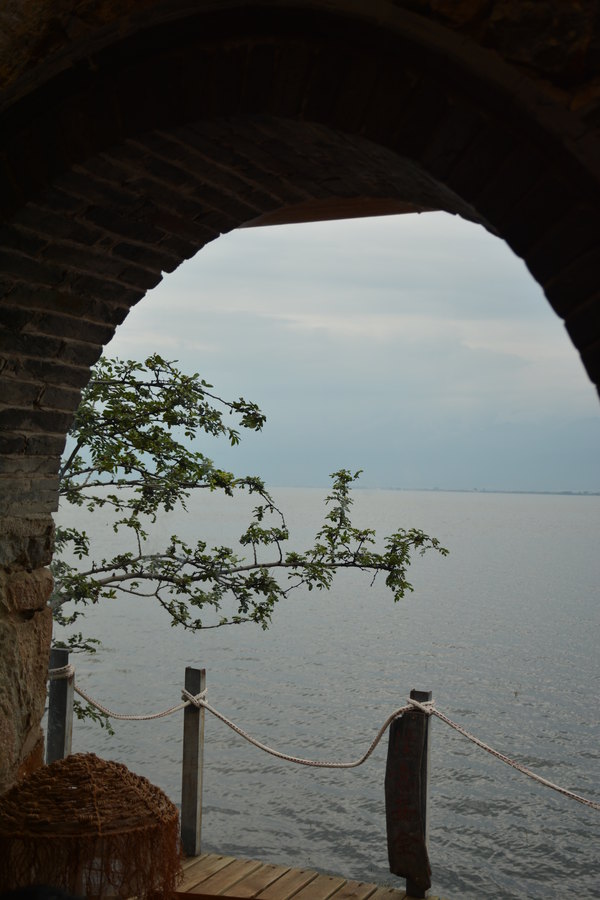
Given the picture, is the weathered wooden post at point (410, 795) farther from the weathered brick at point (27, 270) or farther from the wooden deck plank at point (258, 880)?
the weathered brick at point (27, 270)

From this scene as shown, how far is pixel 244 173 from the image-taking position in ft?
7.60

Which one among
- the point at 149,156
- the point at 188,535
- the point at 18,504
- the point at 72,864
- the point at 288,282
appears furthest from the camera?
the point at 288,282

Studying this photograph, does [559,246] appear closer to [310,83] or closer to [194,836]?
[310,83]

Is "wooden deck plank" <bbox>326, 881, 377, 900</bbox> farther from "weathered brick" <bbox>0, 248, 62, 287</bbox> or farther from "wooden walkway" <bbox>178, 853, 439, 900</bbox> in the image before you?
"weathered brick" <bbox>0, 248, 62, 287</bbox>

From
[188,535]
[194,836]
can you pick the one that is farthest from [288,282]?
[194,836]

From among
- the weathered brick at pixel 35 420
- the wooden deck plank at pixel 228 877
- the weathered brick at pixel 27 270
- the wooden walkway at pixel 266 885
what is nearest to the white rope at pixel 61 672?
the wooden walkway at pixel 266 885

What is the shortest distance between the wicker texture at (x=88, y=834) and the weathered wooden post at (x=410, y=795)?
4.55 feet

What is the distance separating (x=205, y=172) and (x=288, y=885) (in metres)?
2.84

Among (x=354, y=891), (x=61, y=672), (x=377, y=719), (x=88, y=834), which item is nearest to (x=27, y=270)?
(x=88, y=834)

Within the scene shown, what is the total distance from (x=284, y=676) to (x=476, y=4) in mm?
12508

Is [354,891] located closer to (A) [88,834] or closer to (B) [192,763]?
(B) [192,763]

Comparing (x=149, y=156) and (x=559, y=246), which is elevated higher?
(x=149, y=156)

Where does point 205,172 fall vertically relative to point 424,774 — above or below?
above

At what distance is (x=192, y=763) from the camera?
4.10 metres
